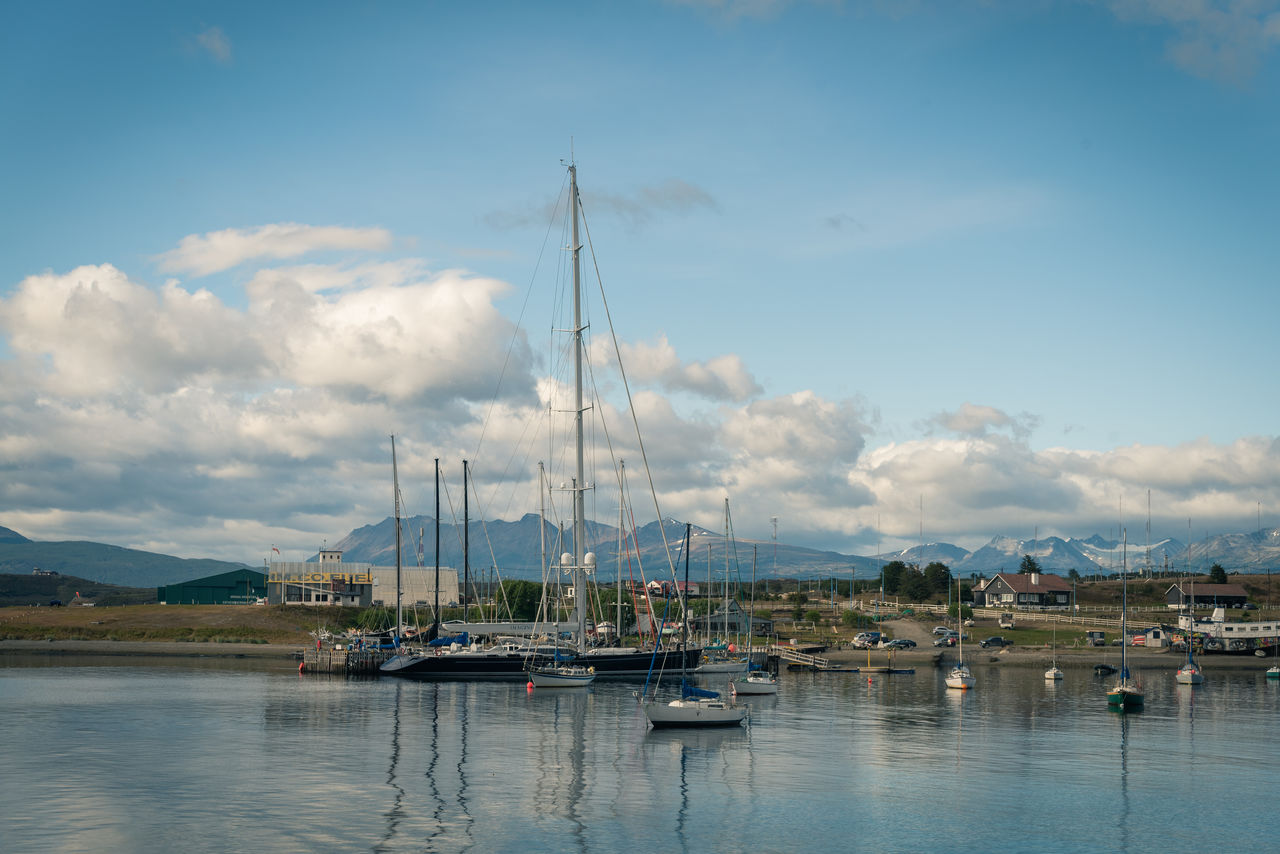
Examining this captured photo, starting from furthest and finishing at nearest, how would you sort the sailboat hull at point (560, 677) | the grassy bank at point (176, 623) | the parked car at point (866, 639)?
the grassy bank at point (176, 623)
the parked car at point (866, 639)
the sailboat hull at point (560, 677)

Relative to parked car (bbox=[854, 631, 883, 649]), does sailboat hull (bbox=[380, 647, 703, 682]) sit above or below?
above

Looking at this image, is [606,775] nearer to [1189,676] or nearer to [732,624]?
[1189,676]

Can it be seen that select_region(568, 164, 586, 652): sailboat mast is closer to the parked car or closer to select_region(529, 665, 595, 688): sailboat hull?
select_region(529, 665, 595, 688): sailboat hull

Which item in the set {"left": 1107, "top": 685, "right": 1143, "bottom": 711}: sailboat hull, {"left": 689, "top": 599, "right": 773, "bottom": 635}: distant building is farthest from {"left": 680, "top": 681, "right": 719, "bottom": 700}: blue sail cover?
{"left": 689, "top": 599, "right": 773, "bottom": 635}: distant building

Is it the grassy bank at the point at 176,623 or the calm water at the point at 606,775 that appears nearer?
the calm water at the point at 606,775

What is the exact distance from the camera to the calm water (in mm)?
41469

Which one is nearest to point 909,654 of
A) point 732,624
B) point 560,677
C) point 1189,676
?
point 732,624

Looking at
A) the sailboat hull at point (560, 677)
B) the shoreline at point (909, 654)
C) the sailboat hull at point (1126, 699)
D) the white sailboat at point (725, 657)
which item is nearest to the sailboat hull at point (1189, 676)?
the shoreline at point (909, 654)

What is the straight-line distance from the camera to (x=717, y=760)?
59406 millimetres

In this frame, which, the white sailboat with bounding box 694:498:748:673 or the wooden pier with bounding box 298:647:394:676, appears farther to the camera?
the wooden pier with bounding box 298:647:394:676

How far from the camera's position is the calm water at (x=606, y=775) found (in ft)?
136

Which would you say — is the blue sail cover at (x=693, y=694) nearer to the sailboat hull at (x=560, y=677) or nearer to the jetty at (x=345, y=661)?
the sailboat hull at (x=560, y=677)

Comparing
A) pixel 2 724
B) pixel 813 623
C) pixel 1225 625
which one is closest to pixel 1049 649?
pixel 1225 625

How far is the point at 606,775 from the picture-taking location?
54.2m
